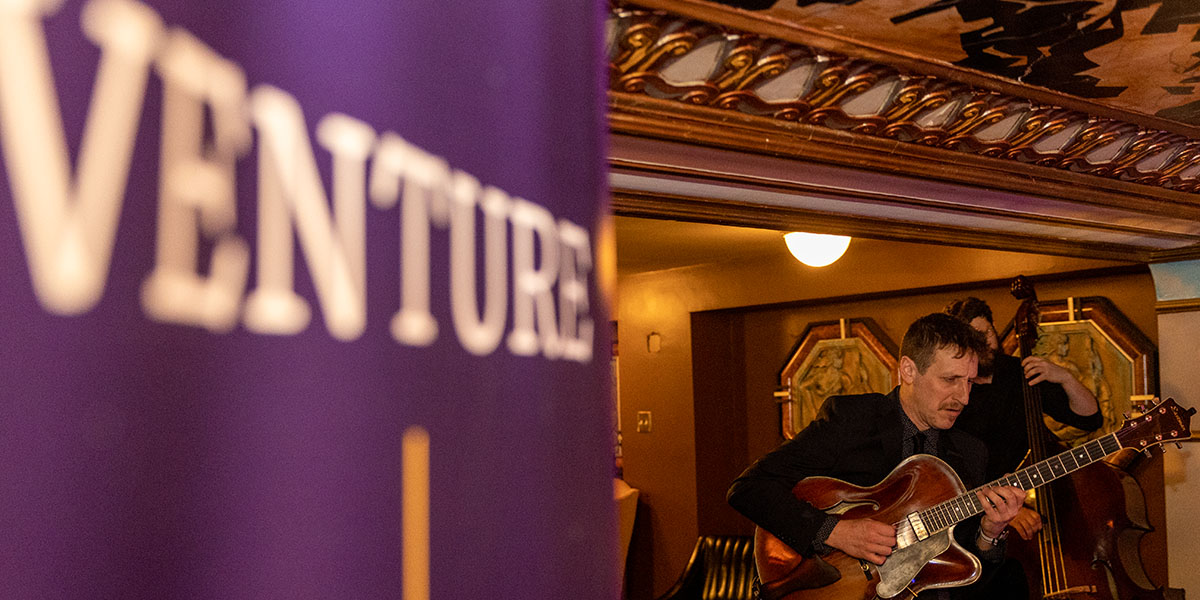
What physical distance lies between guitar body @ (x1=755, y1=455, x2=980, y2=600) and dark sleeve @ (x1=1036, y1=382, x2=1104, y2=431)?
0.96 metres

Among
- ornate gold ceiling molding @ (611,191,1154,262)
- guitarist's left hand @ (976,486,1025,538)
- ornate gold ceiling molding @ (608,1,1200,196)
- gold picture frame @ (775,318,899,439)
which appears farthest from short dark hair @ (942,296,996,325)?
gold picture frame @ (775,318,899,439)

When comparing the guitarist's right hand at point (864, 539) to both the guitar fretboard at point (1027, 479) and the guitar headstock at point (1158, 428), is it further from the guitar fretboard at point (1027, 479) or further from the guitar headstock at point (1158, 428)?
the guitar headstock at point (1158, 428)

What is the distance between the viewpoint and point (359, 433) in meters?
0.58

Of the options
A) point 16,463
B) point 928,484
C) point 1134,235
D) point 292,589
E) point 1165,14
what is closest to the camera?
point 16,463

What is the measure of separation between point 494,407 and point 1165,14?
6.52 feet

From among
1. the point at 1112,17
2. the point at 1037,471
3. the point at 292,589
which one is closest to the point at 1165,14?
the point at 1112,17

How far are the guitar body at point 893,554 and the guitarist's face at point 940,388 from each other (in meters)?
0.11

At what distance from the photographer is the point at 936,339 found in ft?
8.14

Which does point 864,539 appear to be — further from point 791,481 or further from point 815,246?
point 815,246

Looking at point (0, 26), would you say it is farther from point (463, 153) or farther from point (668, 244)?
point (668, 244)

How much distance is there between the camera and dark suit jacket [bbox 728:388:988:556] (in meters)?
2.50

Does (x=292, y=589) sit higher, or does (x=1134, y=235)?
(x=1134, y=235)

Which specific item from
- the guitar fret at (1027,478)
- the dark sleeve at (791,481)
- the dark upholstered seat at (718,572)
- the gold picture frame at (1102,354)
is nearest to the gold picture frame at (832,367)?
the gold picture frame at (1102,354)

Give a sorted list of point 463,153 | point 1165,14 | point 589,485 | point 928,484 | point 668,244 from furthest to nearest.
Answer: point 668,244
point 928,484
point 1165,14
point 589,485
point 463,153
